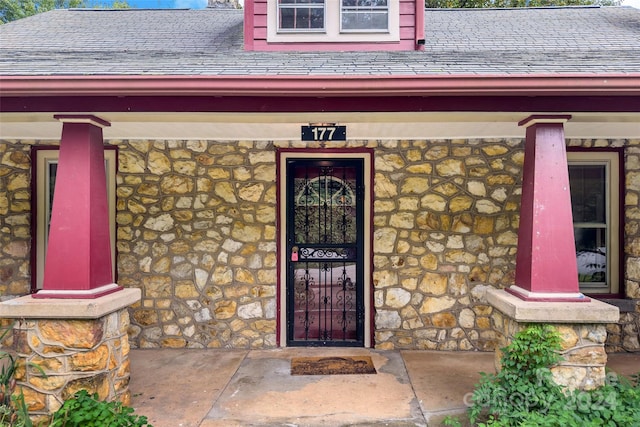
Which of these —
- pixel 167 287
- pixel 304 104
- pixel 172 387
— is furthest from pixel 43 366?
pixel 304 104

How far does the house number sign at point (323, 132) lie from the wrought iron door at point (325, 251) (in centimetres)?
105

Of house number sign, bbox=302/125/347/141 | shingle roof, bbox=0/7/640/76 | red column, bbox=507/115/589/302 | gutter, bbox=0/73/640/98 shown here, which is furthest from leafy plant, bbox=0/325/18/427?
red column, bbox=507/115/589/302

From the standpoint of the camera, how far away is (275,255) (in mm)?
4547

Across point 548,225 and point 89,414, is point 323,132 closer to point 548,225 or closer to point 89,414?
point 548,225

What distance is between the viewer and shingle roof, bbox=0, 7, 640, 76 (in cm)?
315

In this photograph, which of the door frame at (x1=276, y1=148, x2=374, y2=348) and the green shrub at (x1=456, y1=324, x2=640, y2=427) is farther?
the door frame at (x1=276, y1=148, x2=374, y2=348)

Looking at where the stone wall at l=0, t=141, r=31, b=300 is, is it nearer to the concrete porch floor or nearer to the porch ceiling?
the porch ceiling

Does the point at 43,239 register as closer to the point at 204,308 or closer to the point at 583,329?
the point at 204,308

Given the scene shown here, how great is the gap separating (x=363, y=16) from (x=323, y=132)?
1970 mm

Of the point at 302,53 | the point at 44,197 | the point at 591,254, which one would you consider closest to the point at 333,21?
the point at 302,53

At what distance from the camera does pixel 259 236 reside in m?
4.54

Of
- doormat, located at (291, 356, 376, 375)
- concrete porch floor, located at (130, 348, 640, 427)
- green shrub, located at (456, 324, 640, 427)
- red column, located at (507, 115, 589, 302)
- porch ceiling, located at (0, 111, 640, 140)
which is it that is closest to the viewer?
green shrub, located at (456, 324, 640, 427)

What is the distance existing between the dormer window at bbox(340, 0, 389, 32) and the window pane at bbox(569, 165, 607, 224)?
275cm

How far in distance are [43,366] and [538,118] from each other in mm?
4052
